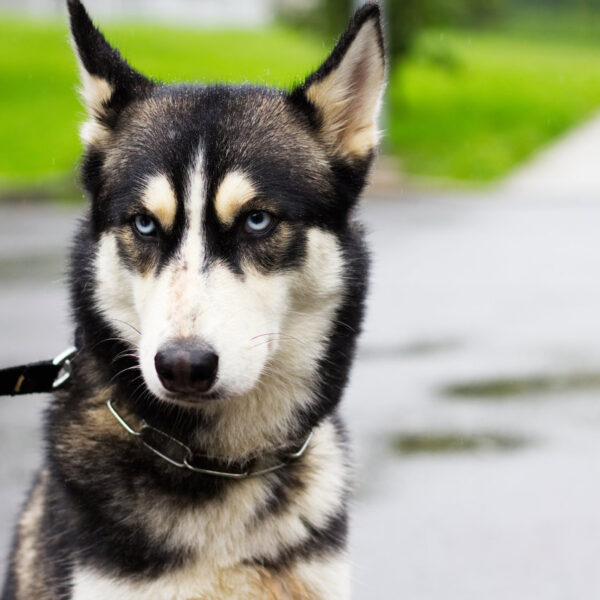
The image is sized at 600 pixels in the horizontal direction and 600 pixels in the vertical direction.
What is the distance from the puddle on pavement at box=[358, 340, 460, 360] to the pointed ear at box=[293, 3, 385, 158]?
4.25m

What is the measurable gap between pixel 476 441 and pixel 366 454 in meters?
0.61

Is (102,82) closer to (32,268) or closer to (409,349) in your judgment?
(409,349)

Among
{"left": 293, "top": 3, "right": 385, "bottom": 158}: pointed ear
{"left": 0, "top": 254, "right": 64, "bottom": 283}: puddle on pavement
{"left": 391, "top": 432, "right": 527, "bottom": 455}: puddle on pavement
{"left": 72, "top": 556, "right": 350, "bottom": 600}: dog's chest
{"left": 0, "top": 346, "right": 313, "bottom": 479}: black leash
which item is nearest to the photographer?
{"left": 72, "top": 556, "right": 350, "bottom": 600}: dog's chest

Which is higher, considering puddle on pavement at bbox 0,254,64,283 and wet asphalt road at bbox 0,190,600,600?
wet asphalt road at bbox 0,190,600,600

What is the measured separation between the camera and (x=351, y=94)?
346 centimetres

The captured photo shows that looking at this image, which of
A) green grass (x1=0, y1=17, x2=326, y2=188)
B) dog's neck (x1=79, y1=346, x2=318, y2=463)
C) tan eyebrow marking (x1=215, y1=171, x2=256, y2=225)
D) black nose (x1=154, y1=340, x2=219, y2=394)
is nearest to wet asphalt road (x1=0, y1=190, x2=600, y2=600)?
dog's neck (x1=79, y1=346, x2=318, y2=463)

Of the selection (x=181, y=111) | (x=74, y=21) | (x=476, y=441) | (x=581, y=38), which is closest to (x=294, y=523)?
(x=181, y=111)

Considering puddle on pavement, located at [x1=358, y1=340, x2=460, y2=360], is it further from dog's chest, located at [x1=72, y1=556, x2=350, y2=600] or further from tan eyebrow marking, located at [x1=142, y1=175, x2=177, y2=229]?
tan eyebrow marking, located at [x1=142, y1=175, x2=177, y2=229]

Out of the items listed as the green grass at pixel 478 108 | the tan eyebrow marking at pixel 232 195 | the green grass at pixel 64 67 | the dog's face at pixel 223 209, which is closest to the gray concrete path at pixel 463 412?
the dog's face at pixel 223 209

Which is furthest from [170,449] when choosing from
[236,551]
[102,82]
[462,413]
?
[462,413]

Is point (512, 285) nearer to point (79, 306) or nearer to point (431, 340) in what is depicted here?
point (431, 340)

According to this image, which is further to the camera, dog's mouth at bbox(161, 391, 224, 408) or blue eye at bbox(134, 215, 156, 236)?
blue eye at bbox(134, 215, 156, 236)

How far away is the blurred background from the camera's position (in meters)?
4.84

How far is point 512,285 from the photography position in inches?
398
